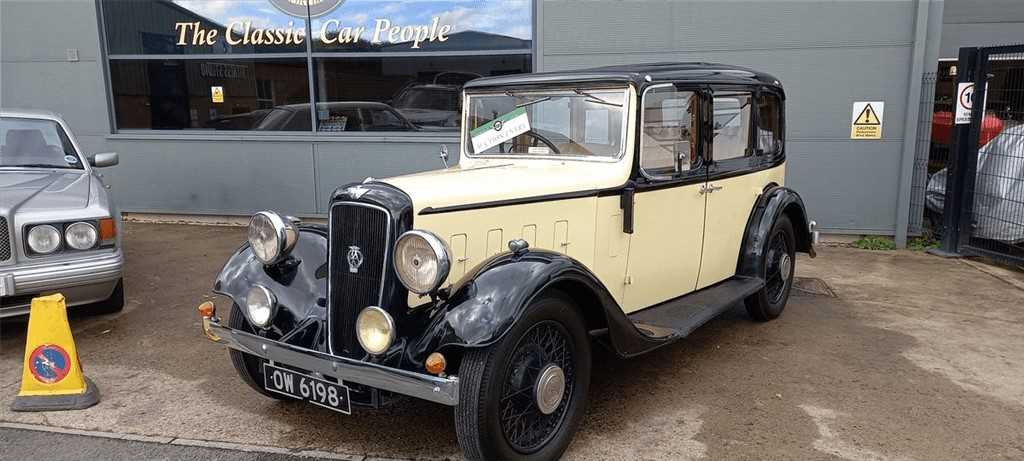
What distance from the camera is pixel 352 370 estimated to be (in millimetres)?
2740

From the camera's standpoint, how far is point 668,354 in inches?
173

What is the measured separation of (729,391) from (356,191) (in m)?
2.29

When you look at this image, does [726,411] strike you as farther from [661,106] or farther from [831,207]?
[831,207]

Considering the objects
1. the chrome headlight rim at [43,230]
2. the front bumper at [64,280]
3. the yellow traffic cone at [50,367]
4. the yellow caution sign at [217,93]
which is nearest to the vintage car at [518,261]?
the yellow traffic cone at [50,367]

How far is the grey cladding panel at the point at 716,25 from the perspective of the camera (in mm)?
6988

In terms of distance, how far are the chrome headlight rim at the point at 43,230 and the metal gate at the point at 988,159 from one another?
25.1 feet

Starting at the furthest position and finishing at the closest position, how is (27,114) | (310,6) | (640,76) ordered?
(310,6), (27,114), (640,76)

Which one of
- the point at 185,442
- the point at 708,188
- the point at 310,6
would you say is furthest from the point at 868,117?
the point at 185,442

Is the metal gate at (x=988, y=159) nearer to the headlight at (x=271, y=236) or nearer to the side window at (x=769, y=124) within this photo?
the side window at (x=769, y=124)

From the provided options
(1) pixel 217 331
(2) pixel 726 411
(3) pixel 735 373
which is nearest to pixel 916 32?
(3) pixel 735 373

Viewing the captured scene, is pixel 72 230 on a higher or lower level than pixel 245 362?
higher

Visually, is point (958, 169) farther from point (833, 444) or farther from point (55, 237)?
point (55, 237)

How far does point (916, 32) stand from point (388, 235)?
637cm

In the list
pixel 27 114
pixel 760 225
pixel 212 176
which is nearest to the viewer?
pixel 760 225
